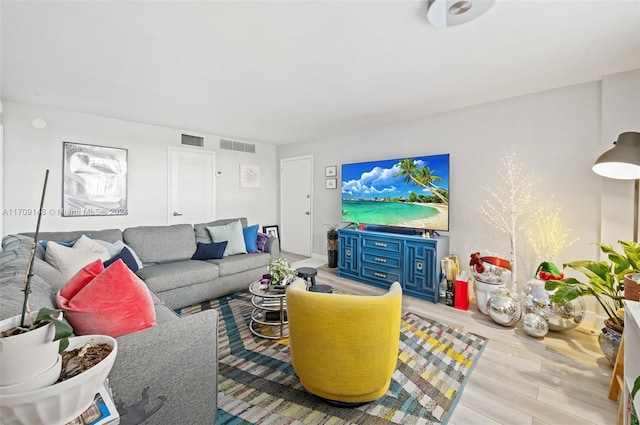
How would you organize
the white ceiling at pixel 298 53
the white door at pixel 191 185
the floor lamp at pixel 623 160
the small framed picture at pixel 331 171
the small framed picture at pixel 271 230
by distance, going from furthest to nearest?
the small framed picture at pixel 271 230 → the small framed picture at pixel 331 171 → the white door at pixel 191 185 → the floor lamp at pixel 623 160 → the white ceiling at pixel 298 53

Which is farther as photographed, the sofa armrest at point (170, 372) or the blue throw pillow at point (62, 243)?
the blue throw pillow at point (62, 243)

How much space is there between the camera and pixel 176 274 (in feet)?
9.38

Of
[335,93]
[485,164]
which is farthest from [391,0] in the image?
[485,164]

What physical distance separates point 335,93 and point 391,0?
1375 mm

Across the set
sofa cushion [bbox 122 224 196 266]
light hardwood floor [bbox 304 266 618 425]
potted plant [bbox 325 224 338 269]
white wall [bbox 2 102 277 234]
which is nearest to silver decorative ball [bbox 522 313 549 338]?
light hardwood floor [bbox 304 266 618 425]

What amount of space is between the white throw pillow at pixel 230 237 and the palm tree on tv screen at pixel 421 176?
93.7 inches

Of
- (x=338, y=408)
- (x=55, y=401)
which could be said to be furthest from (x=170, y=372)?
(x=338, y=408)

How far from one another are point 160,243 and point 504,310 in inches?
150

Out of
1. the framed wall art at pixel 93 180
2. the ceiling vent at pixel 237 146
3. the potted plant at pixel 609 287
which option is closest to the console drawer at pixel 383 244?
the potted plant at pixel 609 287

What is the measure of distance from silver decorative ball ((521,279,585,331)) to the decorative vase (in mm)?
362

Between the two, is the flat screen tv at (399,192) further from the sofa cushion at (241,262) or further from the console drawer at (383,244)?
the sofa cushion at (241,262)

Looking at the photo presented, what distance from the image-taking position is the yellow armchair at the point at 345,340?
55.4 inches

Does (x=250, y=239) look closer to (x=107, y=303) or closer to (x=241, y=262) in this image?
(x=241, y=262)

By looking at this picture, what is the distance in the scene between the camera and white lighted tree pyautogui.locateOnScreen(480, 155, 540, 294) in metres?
2.94
